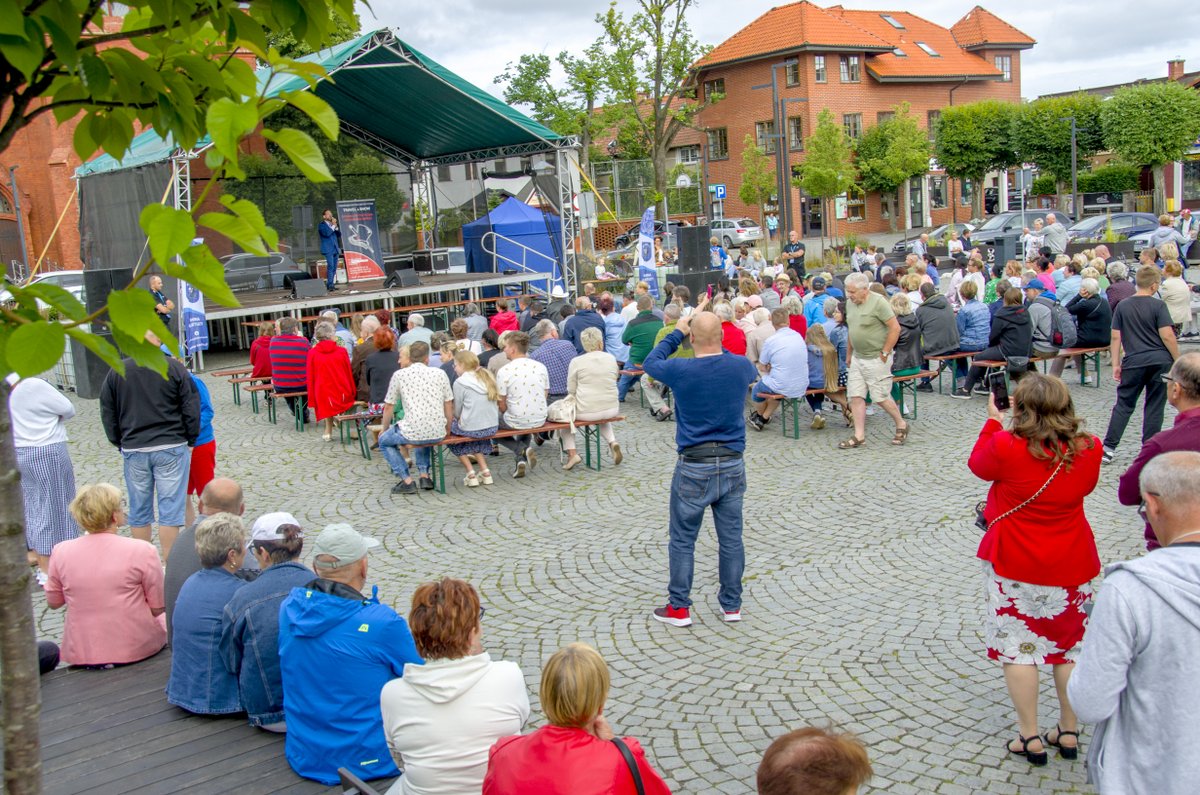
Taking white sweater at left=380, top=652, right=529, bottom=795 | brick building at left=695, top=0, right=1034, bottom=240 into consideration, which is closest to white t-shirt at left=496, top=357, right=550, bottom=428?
white sweater at left=380, top=652, right=529, bottom=795

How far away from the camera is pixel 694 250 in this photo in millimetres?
17344

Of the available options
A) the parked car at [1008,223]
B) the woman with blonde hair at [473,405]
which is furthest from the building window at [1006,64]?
the woman with blonde hair at [473,405]

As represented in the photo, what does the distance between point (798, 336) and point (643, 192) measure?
31547mm

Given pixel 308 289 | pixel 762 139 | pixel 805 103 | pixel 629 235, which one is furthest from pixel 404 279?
pixel 805 103

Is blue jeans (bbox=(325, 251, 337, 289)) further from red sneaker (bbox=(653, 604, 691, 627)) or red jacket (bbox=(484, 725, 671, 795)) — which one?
red jacket (bbox=(484, 725, 671, 795))

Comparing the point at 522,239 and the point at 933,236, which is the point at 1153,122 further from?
the point at 522,239

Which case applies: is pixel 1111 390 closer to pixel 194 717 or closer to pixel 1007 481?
pixel 1007 481

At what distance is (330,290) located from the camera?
2214 cm

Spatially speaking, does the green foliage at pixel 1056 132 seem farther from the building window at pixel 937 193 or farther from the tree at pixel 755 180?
the tree at pixel 755 180

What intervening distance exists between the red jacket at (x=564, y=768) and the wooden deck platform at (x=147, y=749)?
3.53ft

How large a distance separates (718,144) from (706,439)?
5027 centimetres

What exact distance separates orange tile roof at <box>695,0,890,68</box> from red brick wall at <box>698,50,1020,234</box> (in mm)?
621

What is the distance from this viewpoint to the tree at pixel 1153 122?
4391cm

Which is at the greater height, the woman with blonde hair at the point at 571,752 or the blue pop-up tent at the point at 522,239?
the blue pop-up tent at the point at 522,239
